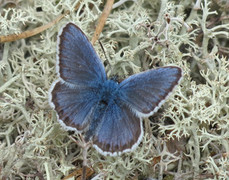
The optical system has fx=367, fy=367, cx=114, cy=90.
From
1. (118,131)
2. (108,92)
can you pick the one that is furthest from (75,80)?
(118,131)

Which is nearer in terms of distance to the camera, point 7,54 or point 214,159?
point 214,159

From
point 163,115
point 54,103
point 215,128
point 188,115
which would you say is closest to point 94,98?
point 54,103

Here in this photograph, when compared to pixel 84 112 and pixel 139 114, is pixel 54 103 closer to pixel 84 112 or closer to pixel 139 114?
pixel 84 112

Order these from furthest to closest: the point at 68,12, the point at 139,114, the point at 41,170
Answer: the point at 68,12, the point at 41,170, the point at 139,114

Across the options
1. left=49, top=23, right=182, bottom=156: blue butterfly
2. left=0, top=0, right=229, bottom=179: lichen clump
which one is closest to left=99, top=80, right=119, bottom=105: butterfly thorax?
left=49, top=23, right=182, bottom=156: blue butterfly

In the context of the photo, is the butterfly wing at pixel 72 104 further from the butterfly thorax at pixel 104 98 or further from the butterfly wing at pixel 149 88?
the butterfly wing at pixel 149 88

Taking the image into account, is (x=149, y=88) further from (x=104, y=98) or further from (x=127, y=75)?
(x=127, y=75)

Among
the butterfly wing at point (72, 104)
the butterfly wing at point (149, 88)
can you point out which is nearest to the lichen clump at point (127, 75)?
the butterfly wing at point (72, 104)
